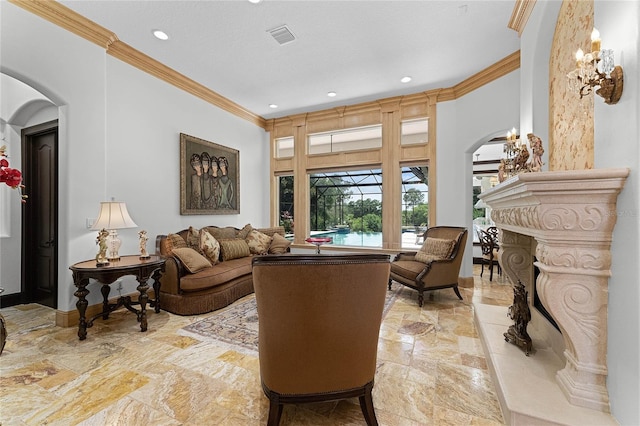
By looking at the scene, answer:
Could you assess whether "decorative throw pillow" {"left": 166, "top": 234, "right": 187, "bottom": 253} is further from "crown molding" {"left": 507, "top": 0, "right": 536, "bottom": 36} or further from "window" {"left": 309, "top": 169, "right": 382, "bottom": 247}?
"crown molding" {"left": 507, "top": 0, "right": 536, "bottom": 36}

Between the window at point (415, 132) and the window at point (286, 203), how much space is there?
2.61 m

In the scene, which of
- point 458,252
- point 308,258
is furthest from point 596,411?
point 458,252

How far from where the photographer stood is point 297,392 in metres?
1.52

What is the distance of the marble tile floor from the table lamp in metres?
0.86

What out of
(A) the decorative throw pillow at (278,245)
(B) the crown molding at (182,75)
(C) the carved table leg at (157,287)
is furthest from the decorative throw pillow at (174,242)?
(B) the crown molding at (182,75)

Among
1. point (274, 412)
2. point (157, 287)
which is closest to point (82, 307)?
point (157, 287)

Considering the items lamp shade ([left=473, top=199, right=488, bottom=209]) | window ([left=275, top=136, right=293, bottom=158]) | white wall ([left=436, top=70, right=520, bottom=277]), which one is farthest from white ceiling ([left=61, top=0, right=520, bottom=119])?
lamp shade ([left=473, top=199, right=488, bottom=209])

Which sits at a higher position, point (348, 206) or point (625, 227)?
point (348, 206)

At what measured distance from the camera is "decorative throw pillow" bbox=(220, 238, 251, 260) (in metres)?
4.41

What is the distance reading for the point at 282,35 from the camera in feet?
10.8

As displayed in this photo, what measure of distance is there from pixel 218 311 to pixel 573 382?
340 cm

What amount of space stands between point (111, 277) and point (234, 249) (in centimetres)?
190

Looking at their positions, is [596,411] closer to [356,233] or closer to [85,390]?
[85,390]

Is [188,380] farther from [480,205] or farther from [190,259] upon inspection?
[480,205]
